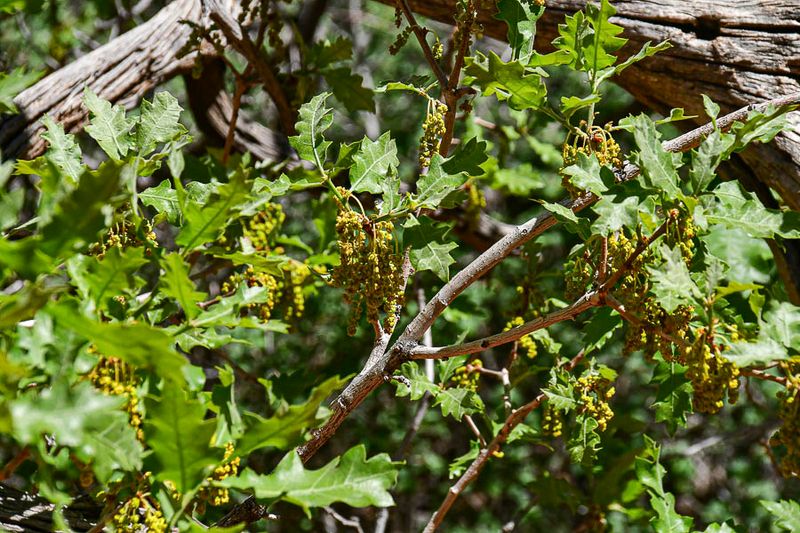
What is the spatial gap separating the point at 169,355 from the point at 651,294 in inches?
32.2

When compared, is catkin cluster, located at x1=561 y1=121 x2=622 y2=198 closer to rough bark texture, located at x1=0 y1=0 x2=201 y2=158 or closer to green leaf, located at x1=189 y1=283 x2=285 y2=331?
green leaf, located at x1=189 y1=283 x2=285 y2=331

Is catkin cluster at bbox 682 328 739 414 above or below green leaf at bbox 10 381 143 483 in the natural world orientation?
below

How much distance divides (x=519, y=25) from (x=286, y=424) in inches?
37.6

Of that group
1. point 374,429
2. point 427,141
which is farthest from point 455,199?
point 374,429

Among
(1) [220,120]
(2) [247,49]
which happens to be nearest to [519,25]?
(2) [247,49]

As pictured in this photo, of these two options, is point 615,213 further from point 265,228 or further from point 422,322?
point 265,228

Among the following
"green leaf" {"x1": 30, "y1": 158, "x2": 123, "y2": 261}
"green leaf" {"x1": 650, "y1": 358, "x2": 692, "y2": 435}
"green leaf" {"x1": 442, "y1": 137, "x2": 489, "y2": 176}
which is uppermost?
"green leaf" {"x1": 30, "y1": 158, "x2": 123, "y2": 261}

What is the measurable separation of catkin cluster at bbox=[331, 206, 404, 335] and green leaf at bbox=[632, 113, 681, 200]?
0.47 meters

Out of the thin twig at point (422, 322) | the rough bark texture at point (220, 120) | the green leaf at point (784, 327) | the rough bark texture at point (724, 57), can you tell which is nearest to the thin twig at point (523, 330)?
the thin twig at point (422, 322)

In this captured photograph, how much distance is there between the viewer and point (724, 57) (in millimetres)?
2006

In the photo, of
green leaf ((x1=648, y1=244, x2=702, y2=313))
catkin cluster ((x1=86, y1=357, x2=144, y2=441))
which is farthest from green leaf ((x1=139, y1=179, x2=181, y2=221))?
green leaf ((x1=648, y1=244, x2=702, y2=313))

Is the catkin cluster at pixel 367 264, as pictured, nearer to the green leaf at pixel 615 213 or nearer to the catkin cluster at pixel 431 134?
the catkin cluster at pixel 431 134

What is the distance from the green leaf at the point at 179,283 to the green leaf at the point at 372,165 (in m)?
→ 0.48

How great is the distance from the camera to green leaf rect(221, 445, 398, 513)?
3.77ft
